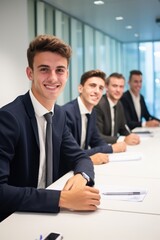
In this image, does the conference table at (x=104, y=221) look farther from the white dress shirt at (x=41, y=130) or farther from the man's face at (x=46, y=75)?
the man's face at (x=46, y=75)

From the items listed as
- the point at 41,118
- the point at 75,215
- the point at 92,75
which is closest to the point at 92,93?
the point at 92,75

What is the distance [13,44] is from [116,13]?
2.55 m

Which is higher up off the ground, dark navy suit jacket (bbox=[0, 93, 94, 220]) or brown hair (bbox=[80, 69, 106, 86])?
brown hair (bbox=[80, 69, 106, 86])

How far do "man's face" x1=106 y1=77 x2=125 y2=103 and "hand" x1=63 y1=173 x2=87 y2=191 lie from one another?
2.60m

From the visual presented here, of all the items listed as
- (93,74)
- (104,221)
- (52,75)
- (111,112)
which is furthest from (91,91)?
(104,221)

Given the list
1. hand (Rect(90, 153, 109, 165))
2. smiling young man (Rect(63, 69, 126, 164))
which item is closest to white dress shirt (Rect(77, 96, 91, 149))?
smiling young man (Rect(63, 69, 126, 164))

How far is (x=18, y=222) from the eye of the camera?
1370 millimetres

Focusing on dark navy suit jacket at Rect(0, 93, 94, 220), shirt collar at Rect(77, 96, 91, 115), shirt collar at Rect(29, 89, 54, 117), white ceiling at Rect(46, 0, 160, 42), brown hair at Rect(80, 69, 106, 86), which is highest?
white ceiling at Rect(46, 0, 160, 42)

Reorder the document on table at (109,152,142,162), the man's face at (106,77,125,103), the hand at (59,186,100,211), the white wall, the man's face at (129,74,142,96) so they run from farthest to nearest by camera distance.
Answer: the man's face at (129,74,142,96) < the white wall < the man's face at (106,77,125,103) < the document on table at (109,152,142,162) < the hand at (59,186,100,211)

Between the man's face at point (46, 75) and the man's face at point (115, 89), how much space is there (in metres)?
2.44

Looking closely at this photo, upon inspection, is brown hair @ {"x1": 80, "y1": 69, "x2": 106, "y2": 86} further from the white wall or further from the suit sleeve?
the white wall

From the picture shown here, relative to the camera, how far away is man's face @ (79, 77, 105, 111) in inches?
126

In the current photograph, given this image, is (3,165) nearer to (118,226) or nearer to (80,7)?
(118,226)

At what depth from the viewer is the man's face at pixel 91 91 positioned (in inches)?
126
